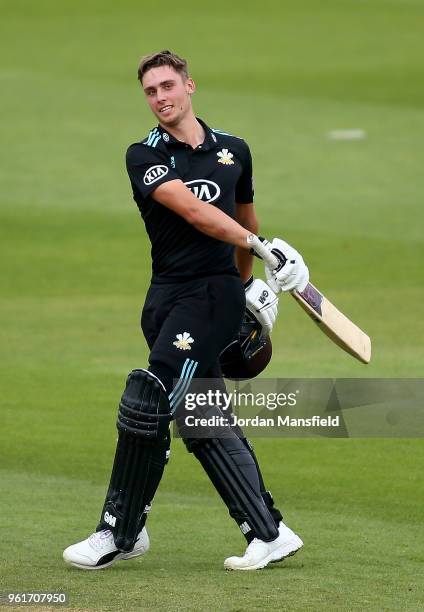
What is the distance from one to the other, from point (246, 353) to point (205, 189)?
755 mm

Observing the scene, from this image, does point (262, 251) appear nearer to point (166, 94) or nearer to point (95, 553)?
point (166, 94)

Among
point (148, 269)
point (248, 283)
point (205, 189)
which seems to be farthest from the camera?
point (148, 269)

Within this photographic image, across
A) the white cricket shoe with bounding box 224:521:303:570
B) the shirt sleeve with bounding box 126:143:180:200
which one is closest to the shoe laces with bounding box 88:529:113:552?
the white cricket shoe with bounding box 224:521:303:570

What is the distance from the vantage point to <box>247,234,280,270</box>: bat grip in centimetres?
548

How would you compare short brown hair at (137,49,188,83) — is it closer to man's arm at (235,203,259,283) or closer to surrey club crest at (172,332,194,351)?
man's arm at (235,203,259,283)

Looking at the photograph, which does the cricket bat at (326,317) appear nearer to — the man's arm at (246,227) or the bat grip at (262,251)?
A: the bat grip at (262,251)

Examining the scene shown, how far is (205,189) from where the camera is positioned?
568 centimetres

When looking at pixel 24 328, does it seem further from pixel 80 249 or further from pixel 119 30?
pixel 119 30

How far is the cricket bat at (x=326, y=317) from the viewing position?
5504 millimetres

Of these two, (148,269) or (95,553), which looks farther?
(148,269)

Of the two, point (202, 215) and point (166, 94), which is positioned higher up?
point (166, 94)

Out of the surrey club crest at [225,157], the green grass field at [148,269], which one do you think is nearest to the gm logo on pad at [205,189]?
the surrey club crest at [225,157]

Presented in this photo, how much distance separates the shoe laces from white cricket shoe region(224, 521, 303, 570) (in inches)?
18.7

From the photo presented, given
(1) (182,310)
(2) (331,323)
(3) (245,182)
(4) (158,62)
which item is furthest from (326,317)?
(4) (158,62)
